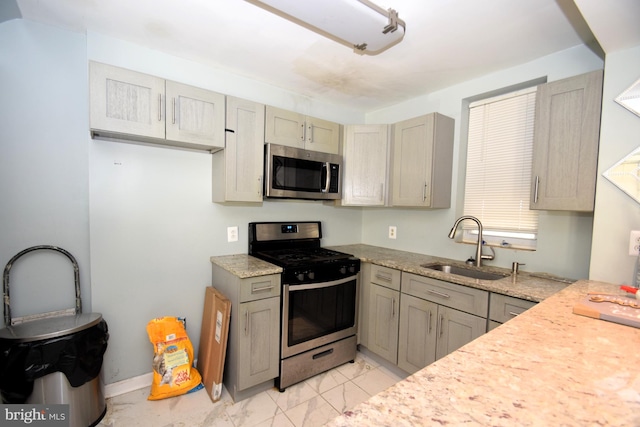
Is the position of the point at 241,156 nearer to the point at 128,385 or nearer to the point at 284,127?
the point at 284,127

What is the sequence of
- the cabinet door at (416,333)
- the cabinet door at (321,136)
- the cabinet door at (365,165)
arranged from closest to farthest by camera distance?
the cabinet door at (416,333) → the cabinet door at (321,136) → the cabinet door at (365,165)

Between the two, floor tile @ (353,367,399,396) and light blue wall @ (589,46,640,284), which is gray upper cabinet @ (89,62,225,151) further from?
light blue wall @ (589,46,640,284)

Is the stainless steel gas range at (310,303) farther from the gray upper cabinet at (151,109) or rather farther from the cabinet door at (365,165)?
the gray upper cabinet at (151,109)

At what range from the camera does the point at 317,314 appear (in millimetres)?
2154

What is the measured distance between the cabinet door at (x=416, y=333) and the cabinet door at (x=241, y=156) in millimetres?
1400

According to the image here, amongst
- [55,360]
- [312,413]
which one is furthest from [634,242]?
[55,360]

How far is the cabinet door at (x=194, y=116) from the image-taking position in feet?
5.98

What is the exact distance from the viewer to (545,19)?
152 centimetres

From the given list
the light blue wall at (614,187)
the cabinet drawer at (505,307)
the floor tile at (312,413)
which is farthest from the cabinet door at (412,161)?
the floor tile at (312,413)

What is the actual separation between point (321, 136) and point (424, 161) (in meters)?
0.91

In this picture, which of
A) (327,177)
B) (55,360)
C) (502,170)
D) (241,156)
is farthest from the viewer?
(327,177)

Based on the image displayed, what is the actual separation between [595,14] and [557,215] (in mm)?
1157

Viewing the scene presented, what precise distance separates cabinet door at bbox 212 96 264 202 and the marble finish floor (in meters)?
1.40

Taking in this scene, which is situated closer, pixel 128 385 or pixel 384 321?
pixel 128 385
